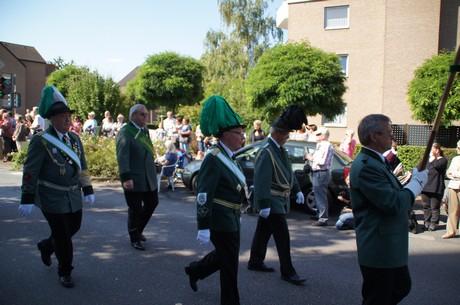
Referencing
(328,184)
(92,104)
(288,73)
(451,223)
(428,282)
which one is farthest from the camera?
(92,104)

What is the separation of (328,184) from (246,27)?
97.7 feet

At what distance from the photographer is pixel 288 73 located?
15.4 metres

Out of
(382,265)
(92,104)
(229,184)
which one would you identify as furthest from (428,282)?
(92,104)

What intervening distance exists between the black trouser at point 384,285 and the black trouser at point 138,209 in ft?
12.0

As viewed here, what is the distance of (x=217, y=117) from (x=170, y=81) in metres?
28.9

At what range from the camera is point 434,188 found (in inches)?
325

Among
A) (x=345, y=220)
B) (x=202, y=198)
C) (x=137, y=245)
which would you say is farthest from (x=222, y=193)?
(x=345, y=220)

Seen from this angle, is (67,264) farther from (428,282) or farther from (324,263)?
(428,282)

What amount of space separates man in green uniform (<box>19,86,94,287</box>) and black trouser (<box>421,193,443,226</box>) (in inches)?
257

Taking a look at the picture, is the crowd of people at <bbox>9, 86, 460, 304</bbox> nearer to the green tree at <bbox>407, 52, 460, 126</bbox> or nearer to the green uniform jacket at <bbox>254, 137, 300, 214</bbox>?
the green uniform jacket at <bbox>254, 137, 300, 214</bbox>

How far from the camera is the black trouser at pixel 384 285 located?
3.24 metres

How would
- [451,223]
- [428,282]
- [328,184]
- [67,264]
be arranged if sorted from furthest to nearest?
[328,184]
[451,223]
[428,282]
[67,264]

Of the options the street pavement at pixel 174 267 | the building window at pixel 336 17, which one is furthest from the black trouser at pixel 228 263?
the building window at pixel 336 17

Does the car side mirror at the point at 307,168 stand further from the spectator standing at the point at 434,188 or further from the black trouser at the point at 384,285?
the black trouser at the point at 384,285
